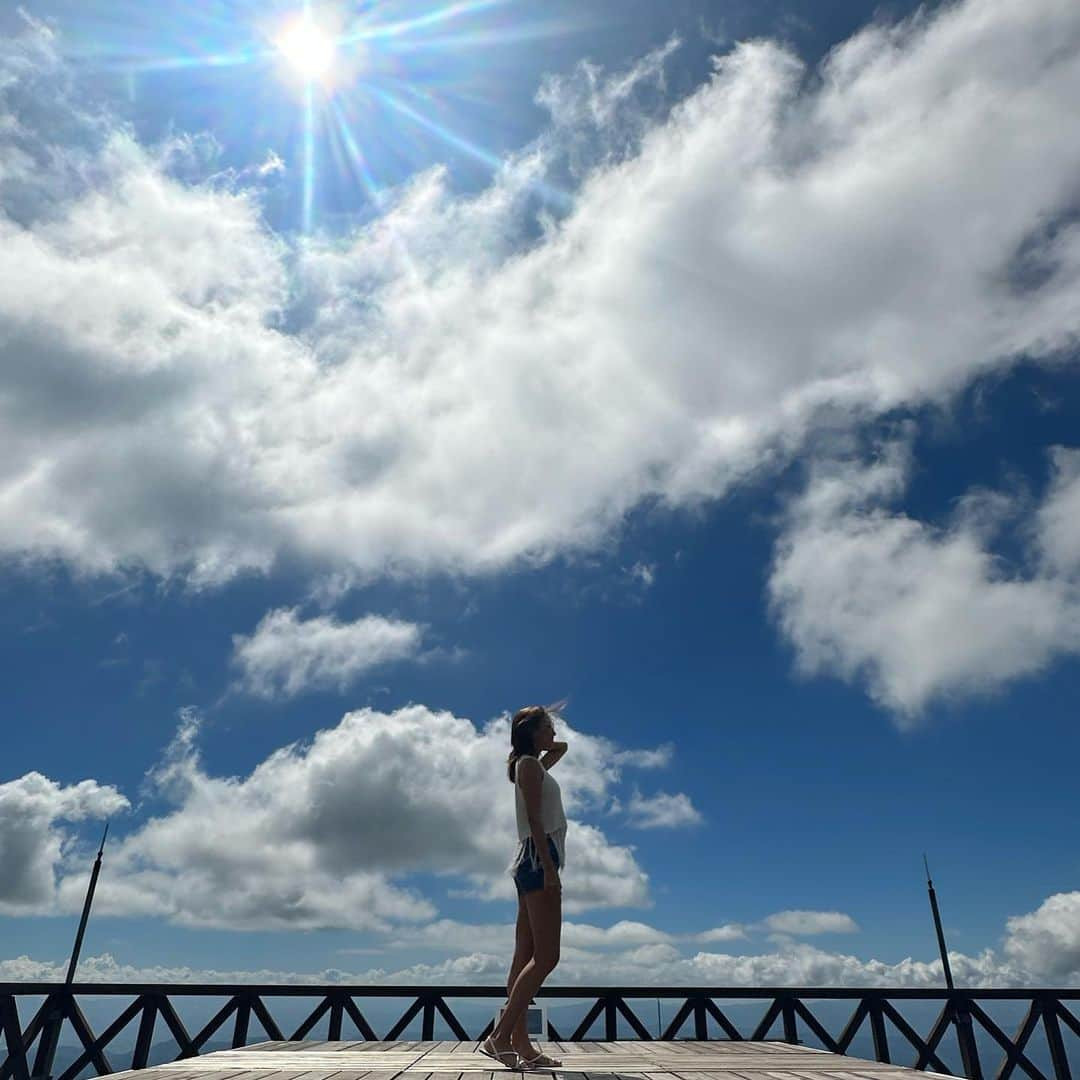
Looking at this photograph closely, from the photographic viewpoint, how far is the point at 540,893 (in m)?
4.88

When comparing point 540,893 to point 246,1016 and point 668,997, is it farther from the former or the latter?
point 246,1016

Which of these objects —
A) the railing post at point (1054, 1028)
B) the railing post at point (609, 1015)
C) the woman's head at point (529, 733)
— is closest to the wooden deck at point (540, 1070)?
the railing post at point (609, 1015)

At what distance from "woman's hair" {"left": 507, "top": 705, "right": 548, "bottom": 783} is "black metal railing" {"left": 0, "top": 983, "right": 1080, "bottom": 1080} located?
414 centimetres

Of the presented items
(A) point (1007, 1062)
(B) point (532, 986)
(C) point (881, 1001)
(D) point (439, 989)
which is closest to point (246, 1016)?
(D) point (439, 989)

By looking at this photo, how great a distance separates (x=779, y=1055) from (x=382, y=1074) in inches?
129

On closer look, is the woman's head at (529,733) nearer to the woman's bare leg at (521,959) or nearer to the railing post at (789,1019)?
the woman's bare leg at (521,959)

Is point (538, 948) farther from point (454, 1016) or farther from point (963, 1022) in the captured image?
point (963, 1022)

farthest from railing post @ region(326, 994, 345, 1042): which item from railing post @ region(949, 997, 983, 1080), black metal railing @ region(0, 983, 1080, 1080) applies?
railing post @ region(949, 997, 983, 1080)

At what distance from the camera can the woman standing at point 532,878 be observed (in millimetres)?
4820

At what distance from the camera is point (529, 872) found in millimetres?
4914

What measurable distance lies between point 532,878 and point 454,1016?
497cm

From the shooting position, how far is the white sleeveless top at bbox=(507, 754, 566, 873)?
4980 millimetres

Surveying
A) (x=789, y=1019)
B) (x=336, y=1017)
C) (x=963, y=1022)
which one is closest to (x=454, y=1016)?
(x=336, y=1017)

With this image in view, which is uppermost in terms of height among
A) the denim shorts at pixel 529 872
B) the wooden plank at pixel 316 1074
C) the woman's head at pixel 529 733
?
the woman's head at pixel 529 733
